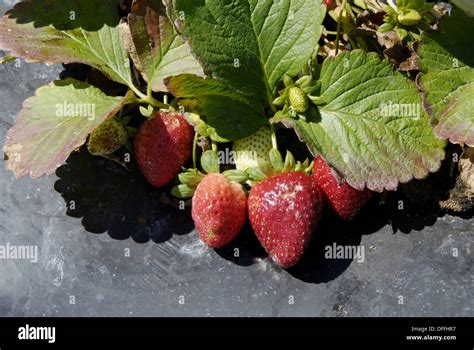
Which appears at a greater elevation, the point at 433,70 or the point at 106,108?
the point at 433,70

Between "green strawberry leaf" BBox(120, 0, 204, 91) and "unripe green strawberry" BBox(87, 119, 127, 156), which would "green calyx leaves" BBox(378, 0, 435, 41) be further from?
"unripe green strawberry" BBox(87, 119, 127, 156)

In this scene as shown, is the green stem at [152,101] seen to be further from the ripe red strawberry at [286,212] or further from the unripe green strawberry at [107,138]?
the ripe red strawberry at [286,212]

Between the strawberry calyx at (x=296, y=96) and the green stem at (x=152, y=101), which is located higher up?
the strawberry calyx at (x=296, y=96)

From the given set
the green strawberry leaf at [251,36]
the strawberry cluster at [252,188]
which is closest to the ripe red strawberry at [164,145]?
the strawberry cluster at [252,188]

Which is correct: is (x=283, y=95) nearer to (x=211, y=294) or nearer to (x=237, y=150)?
(x=237, y=150)
